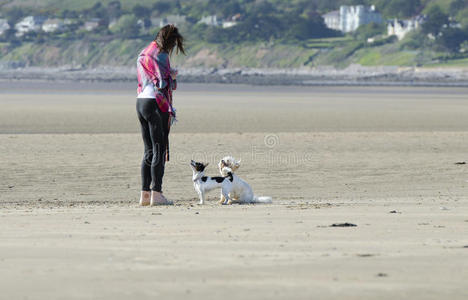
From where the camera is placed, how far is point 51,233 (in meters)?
6.44

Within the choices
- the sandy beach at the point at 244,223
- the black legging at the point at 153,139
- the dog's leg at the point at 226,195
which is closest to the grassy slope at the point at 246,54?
the sandy beach at the point at 244,223

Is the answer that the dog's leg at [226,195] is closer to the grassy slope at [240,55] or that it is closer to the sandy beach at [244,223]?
the sandy beach at [244,223]

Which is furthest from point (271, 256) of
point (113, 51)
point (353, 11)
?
point (353, 11)

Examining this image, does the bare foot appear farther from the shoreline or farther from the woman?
the shoreline

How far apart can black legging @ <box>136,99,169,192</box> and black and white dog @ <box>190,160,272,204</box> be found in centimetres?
35

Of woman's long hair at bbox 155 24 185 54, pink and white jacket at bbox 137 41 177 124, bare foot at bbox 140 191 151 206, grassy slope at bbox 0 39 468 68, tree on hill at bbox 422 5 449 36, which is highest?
tree on hill at bbox 422 5 449 36

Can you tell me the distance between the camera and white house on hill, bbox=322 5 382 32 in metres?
191

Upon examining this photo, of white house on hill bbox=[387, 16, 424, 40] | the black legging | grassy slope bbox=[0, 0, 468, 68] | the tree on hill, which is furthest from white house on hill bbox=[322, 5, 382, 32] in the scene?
the black legging

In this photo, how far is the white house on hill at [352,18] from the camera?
19088 cm

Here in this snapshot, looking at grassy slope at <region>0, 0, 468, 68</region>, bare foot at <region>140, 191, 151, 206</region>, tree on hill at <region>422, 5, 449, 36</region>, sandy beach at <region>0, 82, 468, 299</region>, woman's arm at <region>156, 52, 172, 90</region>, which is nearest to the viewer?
sandy beach at <region>0, 82, 468, 299</region>

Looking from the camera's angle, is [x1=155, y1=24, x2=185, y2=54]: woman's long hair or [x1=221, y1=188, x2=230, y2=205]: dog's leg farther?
[x1=221, y1=188, x2=230, y2=205]: dog's leg

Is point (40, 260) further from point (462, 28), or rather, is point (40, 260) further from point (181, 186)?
point (462, 28)

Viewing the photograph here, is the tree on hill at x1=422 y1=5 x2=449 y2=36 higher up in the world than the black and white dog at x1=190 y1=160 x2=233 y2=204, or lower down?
higher up

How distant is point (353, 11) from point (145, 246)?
193 meters
